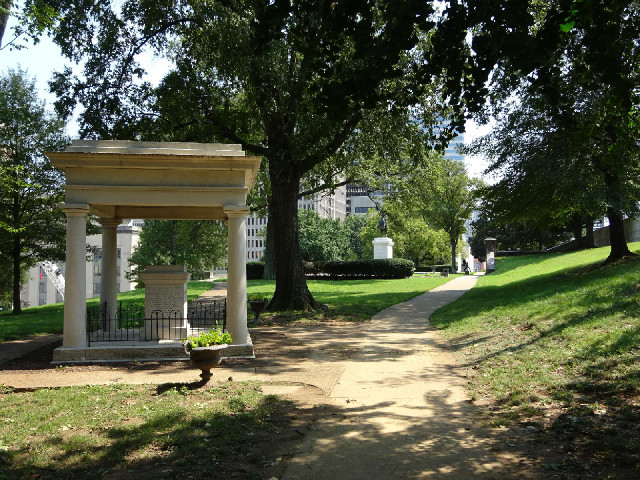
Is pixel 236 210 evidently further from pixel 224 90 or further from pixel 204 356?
pixel 224 90

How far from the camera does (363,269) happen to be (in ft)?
129

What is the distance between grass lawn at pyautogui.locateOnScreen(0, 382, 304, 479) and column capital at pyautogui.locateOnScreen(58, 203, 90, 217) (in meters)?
3.90

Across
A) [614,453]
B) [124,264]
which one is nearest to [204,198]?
[614,453]

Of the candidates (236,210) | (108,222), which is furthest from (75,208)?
(108,222)

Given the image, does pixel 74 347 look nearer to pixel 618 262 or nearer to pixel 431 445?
pixel 431 445

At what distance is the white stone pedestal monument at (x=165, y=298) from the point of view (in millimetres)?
12781

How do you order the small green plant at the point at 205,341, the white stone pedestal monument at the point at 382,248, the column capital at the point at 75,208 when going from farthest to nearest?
the white stone pedestal monument at the point at 382,248
the column capital at the point at 75,208
the small green plant at the point at 205,341

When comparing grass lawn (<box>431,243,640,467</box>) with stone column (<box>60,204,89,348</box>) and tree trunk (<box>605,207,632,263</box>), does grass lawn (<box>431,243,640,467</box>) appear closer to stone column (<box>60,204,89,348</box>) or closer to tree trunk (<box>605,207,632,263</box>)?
tree trunk (<box>605,207,632,263</box>)

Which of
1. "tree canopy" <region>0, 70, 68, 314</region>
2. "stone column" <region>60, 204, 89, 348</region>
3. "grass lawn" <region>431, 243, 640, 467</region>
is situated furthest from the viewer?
"tree canopy" <region>0, 70, 68, 314</region>

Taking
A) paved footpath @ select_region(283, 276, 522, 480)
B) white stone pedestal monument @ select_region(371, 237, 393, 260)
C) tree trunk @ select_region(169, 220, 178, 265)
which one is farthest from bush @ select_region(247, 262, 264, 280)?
paved footpath @ select_region(283, 276, 522, 480)

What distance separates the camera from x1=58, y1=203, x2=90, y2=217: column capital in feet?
35.7

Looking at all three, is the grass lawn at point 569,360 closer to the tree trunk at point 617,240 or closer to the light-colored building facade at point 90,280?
the tree trunk at point 617,240

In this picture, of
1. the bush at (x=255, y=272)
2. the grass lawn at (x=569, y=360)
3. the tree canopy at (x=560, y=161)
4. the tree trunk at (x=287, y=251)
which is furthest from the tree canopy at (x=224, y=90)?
the bush at (x=255, y=272)

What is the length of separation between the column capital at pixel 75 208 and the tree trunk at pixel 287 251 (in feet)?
30.1
